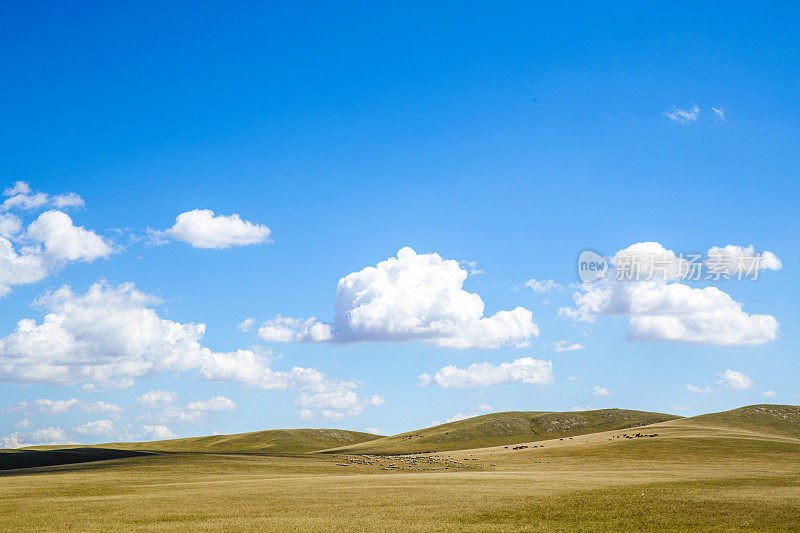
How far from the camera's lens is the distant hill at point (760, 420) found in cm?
16350

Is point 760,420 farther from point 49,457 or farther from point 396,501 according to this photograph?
point 49,457

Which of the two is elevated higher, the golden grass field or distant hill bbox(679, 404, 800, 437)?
the golden grass field

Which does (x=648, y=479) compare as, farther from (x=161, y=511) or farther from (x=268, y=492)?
(x=161, y=511)

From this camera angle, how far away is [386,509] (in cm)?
4466

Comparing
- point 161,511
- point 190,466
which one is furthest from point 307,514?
point 190,466

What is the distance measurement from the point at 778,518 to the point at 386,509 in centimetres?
2663

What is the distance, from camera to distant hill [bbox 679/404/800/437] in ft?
536

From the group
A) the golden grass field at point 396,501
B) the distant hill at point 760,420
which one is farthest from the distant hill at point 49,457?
the distant hill at point 760,420

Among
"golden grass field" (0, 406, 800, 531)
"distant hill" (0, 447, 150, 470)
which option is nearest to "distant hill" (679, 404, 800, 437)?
"golden grass field" (0, 406, 800, 531)

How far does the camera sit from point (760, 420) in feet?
586

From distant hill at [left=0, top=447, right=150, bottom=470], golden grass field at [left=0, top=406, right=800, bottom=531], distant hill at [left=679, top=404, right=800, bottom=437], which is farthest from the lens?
distant hill at [left=679, top=404, right=800, bottom=437]

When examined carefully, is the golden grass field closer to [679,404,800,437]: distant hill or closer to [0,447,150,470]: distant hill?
[0,447,150,470]: distant hill

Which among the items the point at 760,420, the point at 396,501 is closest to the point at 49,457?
the point at 396,501

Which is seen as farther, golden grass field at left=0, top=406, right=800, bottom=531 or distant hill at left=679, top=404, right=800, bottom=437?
distant hill at left=679, top=404, right=800, bottom=437
